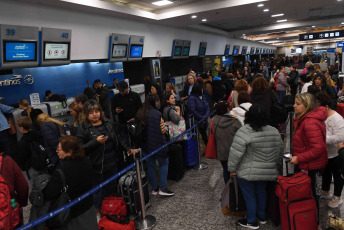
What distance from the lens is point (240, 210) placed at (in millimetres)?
3209

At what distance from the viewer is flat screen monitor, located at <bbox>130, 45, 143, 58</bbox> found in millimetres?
8844

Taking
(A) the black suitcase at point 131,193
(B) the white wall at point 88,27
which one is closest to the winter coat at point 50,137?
(A) the black suitcase at point 131,193

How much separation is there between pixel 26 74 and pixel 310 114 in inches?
267

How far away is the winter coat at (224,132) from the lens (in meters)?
3.28

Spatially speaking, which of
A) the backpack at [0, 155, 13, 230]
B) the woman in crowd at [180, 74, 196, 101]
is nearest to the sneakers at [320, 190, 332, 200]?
the woman in crowd at [180, 74, 196, 101]

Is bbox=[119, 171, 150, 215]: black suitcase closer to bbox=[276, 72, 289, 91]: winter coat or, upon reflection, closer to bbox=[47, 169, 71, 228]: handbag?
bbox=[47, 169, 71, 228]: handbag

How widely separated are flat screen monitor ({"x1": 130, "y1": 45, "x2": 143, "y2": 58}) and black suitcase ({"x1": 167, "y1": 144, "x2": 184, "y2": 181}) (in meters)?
5.20

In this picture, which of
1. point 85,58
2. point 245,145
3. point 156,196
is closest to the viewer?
point 245,145

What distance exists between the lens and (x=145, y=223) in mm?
3336

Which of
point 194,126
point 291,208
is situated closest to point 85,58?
point 194,126

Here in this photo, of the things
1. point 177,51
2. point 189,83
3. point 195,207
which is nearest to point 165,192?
point 195,207

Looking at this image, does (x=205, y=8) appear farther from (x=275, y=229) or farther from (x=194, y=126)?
(x=275, y=229)

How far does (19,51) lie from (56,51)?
932 mm

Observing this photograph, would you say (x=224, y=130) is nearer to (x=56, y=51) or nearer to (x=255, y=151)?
(x=255, y=151)
